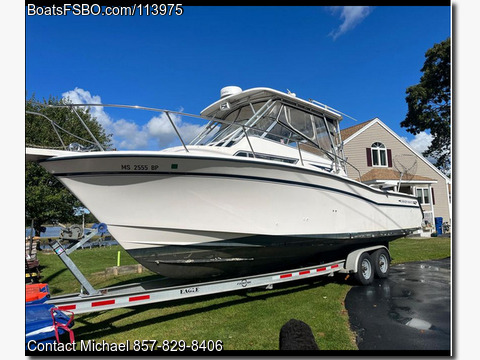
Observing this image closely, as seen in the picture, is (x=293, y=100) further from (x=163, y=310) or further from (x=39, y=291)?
(x=39, y=291)

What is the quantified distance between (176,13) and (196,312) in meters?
4.09

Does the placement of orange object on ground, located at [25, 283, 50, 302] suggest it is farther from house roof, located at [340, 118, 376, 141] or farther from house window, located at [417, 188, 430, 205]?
house window, located at [417, 188, 430, 205]

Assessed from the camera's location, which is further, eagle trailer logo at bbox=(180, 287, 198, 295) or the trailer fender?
the trailer fender

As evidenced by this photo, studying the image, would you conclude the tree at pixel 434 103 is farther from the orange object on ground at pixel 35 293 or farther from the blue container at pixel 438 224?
the orange object on ground at pixel 35 293

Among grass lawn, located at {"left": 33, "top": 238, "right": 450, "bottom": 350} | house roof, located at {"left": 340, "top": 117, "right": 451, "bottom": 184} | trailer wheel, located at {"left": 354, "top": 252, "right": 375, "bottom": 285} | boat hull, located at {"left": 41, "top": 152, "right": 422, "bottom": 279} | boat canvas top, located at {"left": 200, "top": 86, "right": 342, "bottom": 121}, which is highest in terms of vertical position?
house roof, located at {"left": 340, "top": 117, "right": 451, "bottom": 184}

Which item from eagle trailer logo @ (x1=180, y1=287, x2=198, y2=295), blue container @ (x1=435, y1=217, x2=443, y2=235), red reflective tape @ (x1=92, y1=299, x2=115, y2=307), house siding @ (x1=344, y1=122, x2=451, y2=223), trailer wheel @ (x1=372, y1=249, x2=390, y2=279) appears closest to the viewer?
red reflective tape @ (x1=92, y1=299, x2=115, y2=307)

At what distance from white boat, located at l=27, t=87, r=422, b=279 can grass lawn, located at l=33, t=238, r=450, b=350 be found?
522mm

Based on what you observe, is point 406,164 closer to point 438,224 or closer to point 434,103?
point 438,224

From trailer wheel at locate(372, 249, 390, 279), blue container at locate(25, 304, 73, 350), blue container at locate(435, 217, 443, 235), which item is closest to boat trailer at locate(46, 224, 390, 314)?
blue container at locate(25, 304, 73, 350)

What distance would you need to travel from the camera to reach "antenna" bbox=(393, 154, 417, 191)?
16.6 metres

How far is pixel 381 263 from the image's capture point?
23.0 feet

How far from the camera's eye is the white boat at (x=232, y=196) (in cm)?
400

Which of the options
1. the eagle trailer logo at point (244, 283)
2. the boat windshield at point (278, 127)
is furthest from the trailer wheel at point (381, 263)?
the eagle trailer logo at point (244, 283)

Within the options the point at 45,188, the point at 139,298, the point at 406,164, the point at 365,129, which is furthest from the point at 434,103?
the point at 45,188
